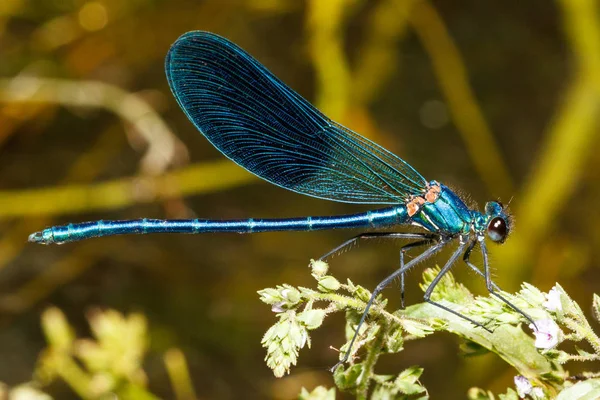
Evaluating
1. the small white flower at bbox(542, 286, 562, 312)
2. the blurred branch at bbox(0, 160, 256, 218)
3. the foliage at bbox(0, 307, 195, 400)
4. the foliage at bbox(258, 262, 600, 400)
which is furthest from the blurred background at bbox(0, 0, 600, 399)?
the small white flower at bbox(542, 286, 562, 312)

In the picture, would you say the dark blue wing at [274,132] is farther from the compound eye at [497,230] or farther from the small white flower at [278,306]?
the small white flower at [278,306]

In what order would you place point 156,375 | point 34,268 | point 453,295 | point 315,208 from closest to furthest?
point 453,295 → point 156,375 → point 34,268 → point 315,208

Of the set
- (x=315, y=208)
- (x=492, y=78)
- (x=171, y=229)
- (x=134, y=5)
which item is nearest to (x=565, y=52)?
(x=492, y=78)

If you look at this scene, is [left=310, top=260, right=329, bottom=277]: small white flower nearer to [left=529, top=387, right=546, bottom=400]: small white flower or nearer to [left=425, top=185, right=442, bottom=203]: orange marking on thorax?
[left=529, top=387, right=546, bottom=400]: small white flower

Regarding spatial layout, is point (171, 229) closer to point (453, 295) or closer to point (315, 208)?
point (453, 295)

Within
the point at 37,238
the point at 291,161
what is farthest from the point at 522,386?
the point at 37,238

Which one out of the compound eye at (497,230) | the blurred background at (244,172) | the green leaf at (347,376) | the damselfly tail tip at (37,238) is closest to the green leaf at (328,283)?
the green leaf at (347,376)

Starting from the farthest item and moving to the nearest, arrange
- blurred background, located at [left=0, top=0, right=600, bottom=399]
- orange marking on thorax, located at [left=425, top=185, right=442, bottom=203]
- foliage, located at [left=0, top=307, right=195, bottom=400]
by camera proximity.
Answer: blurred background, located at [left=0, top=0, right=600, bottom=399] < orange marking on thorax, located at [left=425, top=185, right=442, bottom=203] < foliage, located at [left=0, top=307, right=195, bottom=400]
